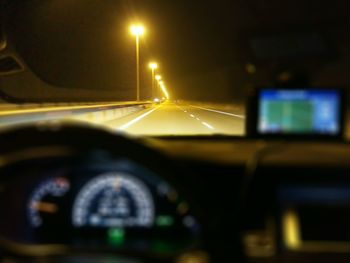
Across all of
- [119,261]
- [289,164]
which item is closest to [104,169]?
[119,261]

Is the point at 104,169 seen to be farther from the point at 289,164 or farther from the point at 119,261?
the point at 289,164

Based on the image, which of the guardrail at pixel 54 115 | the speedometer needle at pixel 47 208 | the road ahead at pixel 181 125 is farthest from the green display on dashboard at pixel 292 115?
the road ahead at pixel 181 125

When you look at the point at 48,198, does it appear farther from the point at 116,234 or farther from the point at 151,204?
the point at 151,204

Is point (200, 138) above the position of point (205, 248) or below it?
above

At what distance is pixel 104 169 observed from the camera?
10.7ft

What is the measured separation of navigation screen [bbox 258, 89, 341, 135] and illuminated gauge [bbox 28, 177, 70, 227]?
189cm

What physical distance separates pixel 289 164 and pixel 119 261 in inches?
55.9

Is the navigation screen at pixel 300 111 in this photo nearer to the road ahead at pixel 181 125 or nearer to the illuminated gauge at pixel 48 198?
the illuminated gauge at pixel 48 198

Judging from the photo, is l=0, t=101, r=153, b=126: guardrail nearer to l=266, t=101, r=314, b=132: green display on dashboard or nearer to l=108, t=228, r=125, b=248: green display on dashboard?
l=266, t=101, r=314, b=132: green display on dashboard

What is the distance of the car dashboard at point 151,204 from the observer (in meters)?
2.67

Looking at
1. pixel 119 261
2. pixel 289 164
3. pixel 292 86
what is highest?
pixel 292 86

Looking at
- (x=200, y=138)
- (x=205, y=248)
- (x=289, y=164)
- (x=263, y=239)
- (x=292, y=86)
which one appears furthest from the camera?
(x=200, y=138)

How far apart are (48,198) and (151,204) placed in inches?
22.4

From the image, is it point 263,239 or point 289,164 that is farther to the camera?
point 289,164
